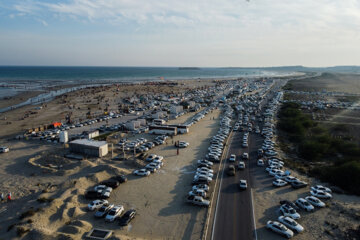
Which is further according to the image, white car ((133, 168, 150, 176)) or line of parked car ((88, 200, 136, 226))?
white car ((133, 168, 150, 176))

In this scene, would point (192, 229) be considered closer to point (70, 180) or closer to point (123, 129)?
point (70, 180)

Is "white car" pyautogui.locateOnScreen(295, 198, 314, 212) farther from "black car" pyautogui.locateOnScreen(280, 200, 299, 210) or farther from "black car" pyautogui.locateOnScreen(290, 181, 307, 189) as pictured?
Result: "black car" pyautogui.locateOnScreen(290, 181, 307, 189)

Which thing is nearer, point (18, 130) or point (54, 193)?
point (54, 193)

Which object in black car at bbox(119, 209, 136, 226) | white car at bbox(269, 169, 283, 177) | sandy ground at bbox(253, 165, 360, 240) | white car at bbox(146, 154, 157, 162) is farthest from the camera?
white car at bbox(146, 154, 157, 162)

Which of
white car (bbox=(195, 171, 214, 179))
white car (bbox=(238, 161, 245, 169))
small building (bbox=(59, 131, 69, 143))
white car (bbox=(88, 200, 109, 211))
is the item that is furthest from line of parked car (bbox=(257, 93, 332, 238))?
small building (bbox=(59, 131, 69, 143))

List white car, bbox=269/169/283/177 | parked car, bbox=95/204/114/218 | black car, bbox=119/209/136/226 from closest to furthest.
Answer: black car, bbox=119/209/136/226 → parked car, bbox=95/204/114/218 → white car, bbox=269/169/283/177

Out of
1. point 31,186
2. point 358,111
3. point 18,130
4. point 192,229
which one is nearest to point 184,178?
point 192,229
